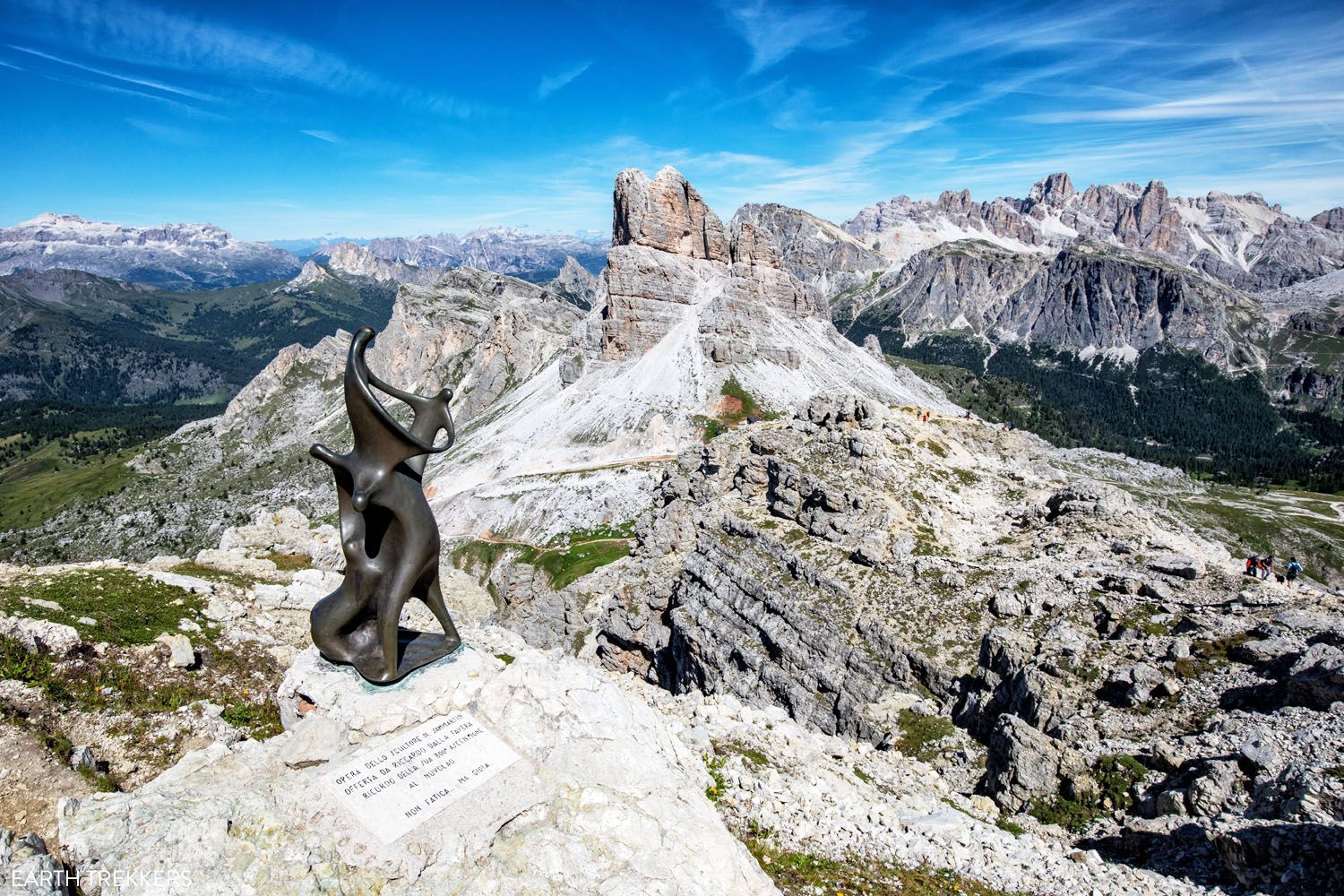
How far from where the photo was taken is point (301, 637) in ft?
88.4

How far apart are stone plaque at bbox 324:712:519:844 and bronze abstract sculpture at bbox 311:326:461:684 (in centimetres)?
268

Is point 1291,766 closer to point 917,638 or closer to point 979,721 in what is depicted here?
point 979,721

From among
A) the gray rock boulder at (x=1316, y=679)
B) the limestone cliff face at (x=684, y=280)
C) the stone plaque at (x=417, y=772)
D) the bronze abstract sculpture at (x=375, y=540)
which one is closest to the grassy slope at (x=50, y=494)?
the limestone cliff face at (x=684, y=280)

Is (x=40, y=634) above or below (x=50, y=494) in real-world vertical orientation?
above

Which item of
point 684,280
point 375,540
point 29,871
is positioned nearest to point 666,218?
point 684,280

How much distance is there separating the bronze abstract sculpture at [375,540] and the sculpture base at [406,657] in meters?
0.03

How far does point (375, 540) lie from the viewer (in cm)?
1961

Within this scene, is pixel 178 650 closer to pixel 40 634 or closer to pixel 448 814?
pixel 40 634

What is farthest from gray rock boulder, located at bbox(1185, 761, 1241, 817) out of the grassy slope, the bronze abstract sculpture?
the grassy slope

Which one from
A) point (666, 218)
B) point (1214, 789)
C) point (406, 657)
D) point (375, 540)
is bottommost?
point (1214, 789)

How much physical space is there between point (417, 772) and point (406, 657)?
4.62m

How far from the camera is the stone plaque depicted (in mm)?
14188

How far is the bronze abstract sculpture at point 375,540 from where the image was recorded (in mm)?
18516

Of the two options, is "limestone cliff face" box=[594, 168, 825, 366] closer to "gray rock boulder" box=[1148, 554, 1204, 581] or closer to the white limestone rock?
"gray rock boulder" box=[1148, 554, 1204, 581]
